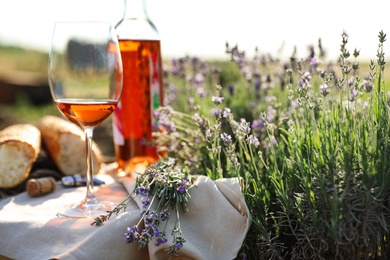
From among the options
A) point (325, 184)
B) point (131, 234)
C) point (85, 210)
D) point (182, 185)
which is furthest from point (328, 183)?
point (85, 210)

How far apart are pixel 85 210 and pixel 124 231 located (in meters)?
0.27

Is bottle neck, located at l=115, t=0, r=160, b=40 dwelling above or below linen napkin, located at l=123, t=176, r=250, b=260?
above

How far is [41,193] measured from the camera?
214 cm

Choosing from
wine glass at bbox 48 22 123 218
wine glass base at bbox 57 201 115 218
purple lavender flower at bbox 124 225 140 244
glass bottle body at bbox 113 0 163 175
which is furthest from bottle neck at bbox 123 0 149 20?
purple lavender flower at bbox 124 225 140 244

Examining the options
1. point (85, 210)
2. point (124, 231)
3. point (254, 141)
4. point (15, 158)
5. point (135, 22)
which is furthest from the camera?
point (135, 22)

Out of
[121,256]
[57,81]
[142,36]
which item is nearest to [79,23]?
[57,81]

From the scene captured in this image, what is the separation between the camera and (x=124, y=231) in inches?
63.9

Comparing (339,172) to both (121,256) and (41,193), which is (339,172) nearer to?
(121,256)

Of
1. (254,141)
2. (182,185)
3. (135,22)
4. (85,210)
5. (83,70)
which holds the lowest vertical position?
(85,210)

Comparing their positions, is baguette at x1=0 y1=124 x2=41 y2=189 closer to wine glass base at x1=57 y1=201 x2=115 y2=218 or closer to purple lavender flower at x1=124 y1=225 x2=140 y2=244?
wine glass base at x1=57 y1=201 x2=115 y2=218

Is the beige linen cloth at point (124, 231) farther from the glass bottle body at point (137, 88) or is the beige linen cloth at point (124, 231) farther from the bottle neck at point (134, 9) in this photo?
the bottle neck at point (134, 9)

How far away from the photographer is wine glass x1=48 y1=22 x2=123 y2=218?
180 cm

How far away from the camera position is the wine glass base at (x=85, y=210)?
1798mm

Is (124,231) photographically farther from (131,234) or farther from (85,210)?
(85,210)
